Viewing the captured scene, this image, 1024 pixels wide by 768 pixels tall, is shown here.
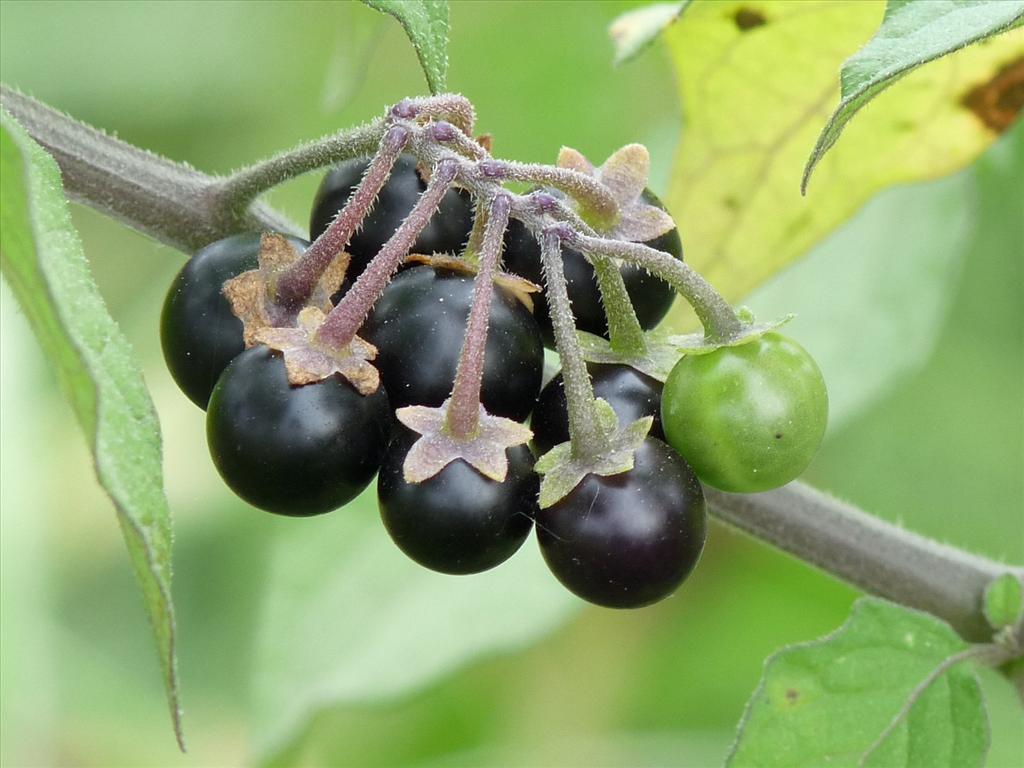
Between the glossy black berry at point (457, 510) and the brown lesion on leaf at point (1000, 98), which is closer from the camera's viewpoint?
the glossy black berry at point (457, 510)

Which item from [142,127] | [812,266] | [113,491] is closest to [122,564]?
[142,127]

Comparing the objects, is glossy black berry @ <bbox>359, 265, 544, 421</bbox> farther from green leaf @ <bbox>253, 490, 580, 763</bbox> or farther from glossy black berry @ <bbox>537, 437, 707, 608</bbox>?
green leaf @ <bbox>253, 490, 580, 763</bbox>

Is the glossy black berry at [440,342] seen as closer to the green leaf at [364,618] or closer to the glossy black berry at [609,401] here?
the glossy black berry at [609,401]

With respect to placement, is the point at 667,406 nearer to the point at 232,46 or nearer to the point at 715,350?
the point at 715,350

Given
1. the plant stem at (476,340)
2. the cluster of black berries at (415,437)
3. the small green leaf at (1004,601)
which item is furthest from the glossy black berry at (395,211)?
the small green leaf at (1004,601)

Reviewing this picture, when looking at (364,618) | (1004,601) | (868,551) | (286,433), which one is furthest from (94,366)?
(364,618)

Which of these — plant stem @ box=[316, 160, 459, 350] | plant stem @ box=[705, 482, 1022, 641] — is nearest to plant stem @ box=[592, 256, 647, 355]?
plant stem @ box=[316, 160, 459, 350]

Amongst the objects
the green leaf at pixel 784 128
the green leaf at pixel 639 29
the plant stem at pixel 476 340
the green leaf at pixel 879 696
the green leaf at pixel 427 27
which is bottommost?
the green leaf at pixel 879 696
